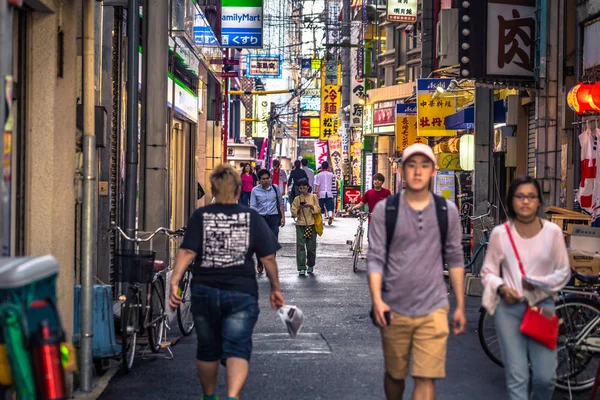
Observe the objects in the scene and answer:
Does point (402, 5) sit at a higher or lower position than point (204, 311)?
higher

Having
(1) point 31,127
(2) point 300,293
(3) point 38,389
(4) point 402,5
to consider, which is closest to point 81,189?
(1) point 31,127

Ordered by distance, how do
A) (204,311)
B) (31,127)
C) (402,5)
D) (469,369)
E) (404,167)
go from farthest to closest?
(402,5)
(469,369)
(31,127)
(204,311)
(404,167)

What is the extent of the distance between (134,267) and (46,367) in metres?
5.01

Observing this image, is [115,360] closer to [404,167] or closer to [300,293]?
[404,167]

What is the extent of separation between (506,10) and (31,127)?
1123 centimetres

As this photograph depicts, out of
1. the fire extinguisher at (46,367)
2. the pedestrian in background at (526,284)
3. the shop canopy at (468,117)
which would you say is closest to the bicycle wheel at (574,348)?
the pedestrian in background at (526,284)

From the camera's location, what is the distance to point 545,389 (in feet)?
23.2

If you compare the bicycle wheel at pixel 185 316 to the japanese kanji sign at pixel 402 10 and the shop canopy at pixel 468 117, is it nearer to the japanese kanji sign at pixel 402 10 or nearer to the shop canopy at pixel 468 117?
the shop canopy at pixel 468 117

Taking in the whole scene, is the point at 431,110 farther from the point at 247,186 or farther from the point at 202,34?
the point at 202,34

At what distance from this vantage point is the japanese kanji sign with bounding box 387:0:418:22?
37.6 m

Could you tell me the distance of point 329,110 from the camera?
63.1 metres

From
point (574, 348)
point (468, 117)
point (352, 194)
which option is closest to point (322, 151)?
point (352, 194)

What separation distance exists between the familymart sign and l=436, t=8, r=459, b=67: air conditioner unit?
30.3 ft

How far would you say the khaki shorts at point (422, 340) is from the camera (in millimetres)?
6656
